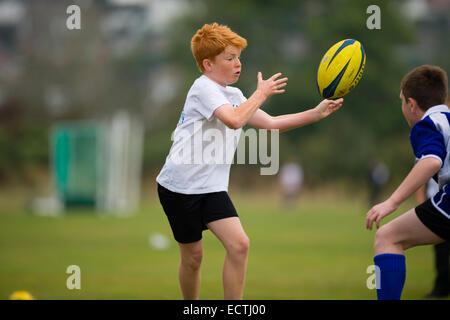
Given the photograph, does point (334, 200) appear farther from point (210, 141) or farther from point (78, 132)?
point (210, 141)

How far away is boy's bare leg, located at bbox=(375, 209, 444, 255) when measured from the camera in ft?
13.5

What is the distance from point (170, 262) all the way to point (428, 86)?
5830 millimetres

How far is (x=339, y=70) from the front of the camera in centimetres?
489

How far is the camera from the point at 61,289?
685cm

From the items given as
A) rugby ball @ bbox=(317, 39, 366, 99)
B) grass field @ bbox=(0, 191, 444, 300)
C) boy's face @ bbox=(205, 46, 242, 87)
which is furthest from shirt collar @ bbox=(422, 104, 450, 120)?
grass field @ bbox=(0, 191, 444, 300)

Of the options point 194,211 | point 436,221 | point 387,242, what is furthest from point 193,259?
point 436,221

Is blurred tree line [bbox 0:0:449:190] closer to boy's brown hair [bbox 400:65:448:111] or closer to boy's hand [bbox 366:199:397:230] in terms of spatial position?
boy's brown hair [bbox 400:65:448:111]

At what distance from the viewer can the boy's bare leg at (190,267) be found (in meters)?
4.75

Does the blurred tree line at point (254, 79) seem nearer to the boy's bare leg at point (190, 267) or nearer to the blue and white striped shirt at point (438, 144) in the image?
the boy's bare leg at point (190, 267)

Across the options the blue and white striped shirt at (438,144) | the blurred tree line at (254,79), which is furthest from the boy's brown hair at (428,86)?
the blurred tree line at (254,79)

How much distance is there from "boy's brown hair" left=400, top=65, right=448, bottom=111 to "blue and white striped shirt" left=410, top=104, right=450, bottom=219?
0.60 ft

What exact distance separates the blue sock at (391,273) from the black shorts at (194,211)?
110cm

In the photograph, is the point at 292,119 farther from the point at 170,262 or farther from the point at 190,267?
the point at 170,262
